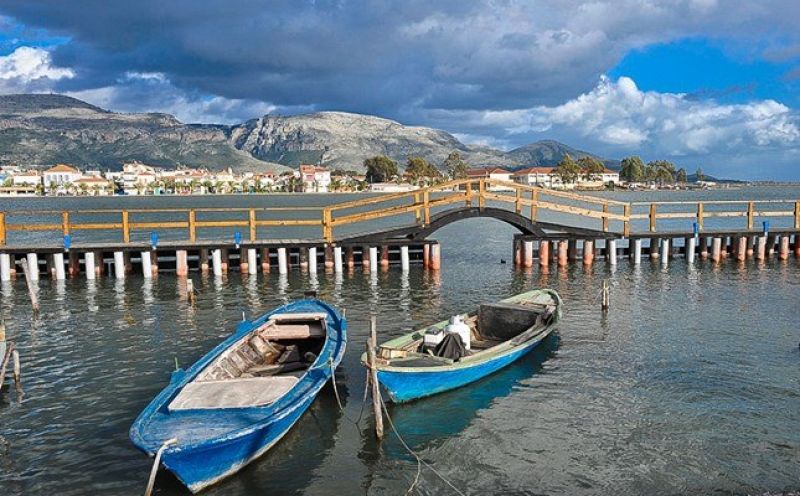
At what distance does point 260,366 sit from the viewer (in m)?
13.6

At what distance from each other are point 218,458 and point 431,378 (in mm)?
4819

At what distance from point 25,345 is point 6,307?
647cm

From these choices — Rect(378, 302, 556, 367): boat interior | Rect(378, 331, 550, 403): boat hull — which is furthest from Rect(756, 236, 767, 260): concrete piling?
Rect(378, 331, 550, 403): boat hull

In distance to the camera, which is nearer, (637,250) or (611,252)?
(611,252)

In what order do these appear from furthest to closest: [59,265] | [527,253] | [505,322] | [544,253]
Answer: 1. [527,253]
2. [544,253]
3. [59,265]
4. [505,322]

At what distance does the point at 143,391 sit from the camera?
13719mm

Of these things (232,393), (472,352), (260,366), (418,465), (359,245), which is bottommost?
(418,465)

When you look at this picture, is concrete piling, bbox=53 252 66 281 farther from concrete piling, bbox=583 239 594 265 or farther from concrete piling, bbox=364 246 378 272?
concrete piling, bbox=583 239 594 265

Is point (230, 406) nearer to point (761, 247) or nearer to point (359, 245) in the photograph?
point (359, 245)

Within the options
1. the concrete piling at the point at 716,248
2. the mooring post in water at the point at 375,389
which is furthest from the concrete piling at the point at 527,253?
the mooring post in water at the point at 375,389

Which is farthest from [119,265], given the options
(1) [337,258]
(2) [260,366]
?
(2) [260,366]

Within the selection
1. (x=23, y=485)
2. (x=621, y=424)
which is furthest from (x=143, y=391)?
(x=621, y=424)

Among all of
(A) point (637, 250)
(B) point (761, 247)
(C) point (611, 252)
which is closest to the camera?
(C) point (611, 252)

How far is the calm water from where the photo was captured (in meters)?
9.98
